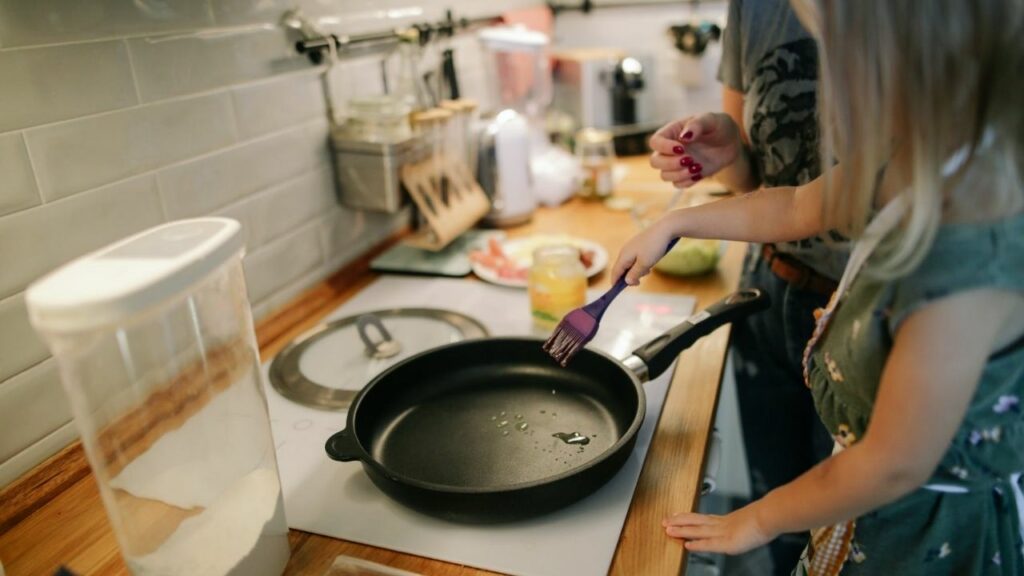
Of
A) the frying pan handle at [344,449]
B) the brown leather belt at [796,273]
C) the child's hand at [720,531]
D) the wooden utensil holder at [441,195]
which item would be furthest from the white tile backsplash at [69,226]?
the brown leather belt at [796,273]

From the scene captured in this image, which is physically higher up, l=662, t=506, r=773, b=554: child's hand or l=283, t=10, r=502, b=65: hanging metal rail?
l=283, t=10, r=502, b=65: hanging metal rail

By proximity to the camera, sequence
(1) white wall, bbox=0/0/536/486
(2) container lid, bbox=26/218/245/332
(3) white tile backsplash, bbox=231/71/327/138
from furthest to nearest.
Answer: (3) white tile backsplash, bbox=231/71/327/138 → (1) white wall, bbox=0/0/536/486 → (2) container lid, bbox=26/218/245/332

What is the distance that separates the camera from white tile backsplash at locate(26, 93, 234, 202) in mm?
854

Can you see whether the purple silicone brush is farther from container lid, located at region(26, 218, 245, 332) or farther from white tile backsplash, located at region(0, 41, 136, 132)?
white tile backsplash, located at region(0, 41, 136, 132)

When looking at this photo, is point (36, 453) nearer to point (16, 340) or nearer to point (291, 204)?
point (16, 340)

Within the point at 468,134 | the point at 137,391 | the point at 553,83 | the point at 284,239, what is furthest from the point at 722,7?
the point at 137,391

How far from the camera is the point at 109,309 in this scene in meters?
0.52

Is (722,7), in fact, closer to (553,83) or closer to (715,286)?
(553,83)

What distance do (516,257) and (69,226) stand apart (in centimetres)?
77

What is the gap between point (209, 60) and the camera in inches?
41.6

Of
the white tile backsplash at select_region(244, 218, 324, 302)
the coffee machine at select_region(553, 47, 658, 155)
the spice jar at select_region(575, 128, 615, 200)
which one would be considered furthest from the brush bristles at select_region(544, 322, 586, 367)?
the coffee machine at select_region(553, 47, 658, 155)

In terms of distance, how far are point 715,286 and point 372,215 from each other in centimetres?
67

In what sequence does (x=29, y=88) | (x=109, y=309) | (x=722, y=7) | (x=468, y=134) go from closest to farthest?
(x=109, y=309) → (x=29, y=88) → (x=468, y=134) → (x=722, y=7)

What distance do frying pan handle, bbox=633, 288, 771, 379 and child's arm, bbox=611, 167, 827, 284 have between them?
0.14m
